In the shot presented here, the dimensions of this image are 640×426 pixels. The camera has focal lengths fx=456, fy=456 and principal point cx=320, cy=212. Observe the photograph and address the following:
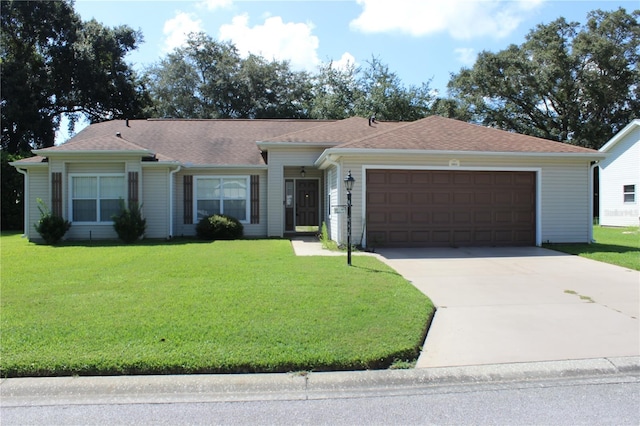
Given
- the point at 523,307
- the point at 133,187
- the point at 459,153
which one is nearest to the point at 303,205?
the point at 133,187

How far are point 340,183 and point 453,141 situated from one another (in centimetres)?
365

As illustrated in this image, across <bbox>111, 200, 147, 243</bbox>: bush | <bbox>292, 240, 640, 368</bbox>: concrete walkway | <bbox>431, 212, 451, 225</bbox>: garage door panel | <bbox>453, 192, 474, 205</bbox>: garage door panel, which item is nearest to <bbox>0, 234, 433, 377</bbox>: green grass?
<bbox>292, 240, 640, 368</bbox>: concrete walkway

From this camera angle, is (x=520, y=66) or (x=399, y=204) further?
A: (x=520, y=66)

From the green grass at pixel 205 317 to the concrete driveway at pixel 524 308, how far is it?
42cm

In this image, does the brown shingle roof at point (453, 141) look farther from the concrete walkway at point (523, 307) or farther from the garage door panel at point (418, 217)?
the concrete walkway at point (523, 307)

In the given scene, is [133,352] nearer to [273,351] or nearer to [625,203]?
[273,351]

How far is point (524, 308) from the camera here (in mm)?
6426

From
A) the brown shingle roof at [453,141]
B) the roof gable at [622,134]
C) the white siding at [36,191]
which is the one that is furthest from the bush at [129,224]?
the roof gable at [622,134]

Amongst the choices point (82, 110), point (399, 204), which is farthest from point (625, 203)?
point (82, 110)

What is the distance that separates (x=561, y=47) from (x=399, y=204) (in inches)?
1095

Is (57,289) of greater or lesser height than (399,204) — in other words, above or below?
below

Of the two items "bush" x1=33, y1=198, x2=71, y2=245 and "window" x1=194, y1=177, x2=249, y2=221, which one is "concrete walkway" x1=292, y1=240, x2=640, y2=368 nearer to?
"window" x1=194, y1=177, x2=249, y2=221

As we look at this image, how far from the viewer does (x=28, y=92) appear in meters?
28.7

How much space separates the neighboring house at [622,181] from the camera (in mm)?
22562
